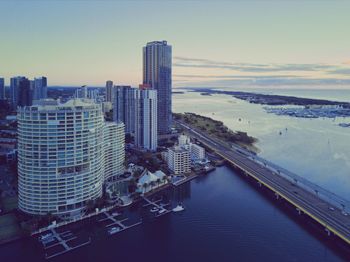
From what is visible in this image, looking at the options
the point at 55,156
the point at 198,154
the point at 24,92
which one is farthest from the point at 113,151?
the point at 24,92

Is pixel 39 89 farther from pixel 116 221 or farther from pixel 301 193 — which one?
pixel 301 193

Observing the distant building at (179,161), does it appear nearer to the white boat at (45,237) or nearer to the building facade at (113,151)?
the building facade at (113,151)

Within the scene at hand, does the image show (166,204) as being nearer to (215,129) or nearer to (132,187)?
(132,187)

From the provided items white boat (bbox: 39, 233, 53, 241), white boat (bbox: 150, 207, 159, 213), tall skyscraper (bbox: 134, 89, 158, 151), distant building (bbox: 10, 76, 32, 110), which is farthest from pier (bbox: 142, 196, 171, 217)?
distant building (bbox: 10, 76, 32, 110)

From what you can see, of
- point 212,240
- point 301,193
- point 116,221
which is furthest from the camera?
point 301,193

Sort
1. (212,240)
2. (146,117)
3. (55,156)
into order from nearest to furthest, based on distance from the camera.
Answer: (212,240) < (55,156) < (146,117)

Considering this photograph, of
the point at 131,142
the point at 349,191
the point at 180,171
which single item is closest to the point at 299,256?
the point at 349,191

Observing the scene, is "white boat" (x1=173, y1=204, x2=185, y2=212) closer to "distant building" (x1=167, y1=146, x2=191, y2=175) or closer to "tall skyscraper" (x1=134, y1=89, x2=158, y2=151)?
"distant building" (x1=167, y1=146, x2=191, y2=175)
